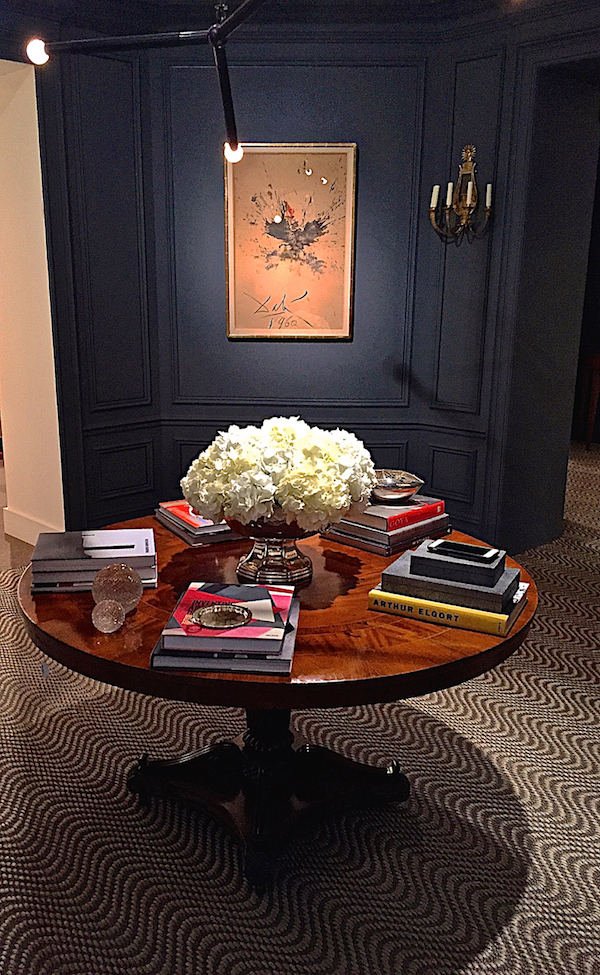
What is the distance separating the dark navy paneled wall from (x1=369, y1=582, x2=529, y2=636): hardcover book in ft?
8.23

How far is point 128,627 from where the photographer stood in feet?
5.92

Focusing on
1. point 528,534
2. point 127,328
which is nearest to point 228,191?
point 127,328

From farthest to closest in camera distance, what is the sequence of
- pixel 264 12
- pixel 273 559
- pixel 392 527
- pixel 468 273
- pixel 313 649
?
pixel 468 273
pixel 264 12
pixel 392 527
pixel 273 559
pixel 313 649

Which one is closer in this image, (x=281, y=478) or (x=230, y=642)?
(x=230, y=642)

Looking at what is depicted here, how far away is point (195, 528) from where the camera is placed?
7.78 feet

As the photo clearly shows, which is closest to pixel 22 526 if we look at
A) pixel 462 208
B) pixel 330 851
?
pixel 462 208

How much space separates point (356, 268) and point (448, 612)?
2.90 metres

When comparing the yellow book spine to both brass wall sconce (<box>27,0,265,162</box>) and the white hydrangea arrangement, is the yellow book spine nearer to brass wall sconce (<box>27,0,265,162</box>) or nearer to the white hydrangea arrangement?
the white hydrangea arrangement

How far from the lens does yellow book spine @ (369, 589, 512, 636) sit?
1788 millimetres

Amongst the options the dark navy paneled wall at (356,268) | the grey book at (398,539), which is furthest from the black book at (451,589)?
the dark navy paneled wall at (356,268)

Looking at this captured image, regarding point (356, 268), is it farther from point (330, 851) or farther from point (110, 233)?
point (330, 851)

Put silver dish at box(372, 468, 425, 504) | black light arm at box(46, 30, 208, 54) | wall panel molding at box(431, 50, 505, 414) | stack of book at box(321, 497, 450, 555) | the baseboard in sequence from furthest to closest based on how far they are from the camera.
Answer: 1. the baseboard
2. wall panel molding at box(431, 50, 505, 414)
3. silver dish at box(372, 468, 425, 504)
4. stack of book at box(321, 497, 450, 555)
5. black light arm at box(46, 30, 208, 54)

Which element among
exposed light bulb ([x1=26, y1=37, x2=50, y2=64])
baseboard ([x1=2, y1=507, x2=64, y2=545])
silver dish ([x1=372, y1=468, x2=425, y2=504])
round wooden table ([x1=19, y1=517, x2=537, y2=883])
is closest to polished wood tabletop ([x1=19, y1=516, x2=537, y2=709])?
round wooden table ([x1=19, y1=517, x2=537, y2=883])

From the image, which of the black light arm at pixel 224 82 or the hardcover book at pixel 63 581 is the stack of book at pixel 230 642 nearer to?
the hardcover book at pixel 63 581
